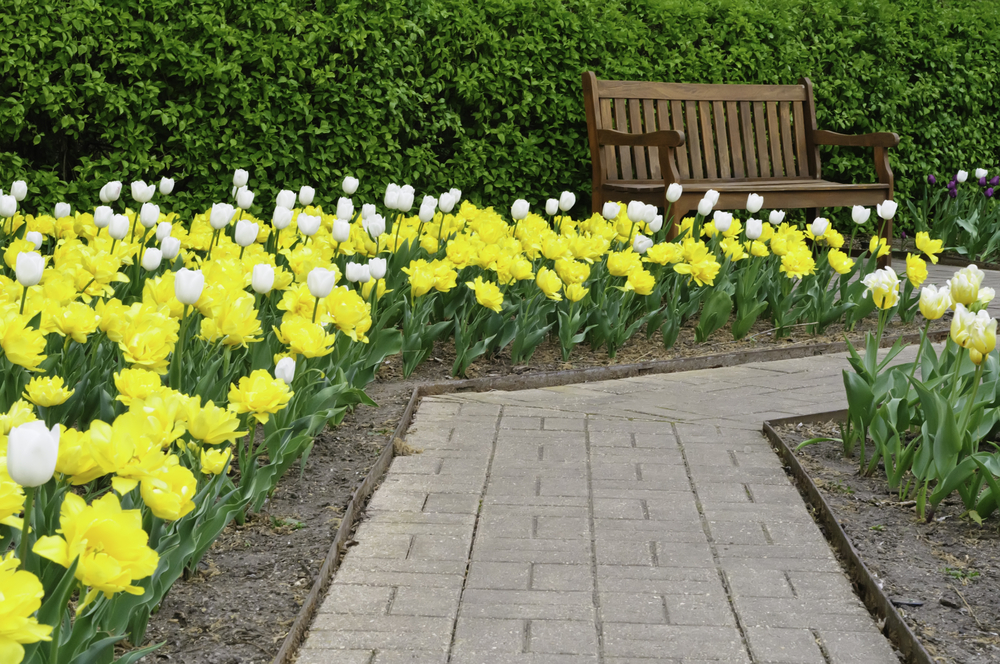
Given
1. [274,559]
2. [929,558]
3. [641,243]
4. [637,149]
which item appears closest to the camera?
[274,559]

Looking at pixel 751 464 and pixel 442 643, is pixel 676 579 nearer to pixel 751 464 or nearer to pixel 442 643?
pixel 442 643

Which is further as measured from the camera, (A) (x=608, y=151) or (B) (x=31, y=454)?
(A) (x=608, y=151)

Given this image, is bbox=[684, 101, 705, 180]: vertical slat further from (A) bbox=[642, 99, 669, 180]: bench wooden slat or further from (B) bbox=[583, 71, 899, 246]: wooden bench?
(A) bbox=[642, 99, 669, 180]: bench wooden slat

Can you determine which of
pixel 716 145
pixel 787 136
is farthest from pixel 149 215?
pixel 787 136

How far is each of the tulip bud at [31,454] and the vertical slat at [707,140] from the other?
20.9ft

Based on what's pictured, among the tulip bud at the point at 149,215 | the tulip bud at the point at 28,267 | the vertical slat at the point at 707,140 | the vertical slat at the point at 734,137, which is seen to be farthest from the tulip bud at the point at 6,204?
the vertical slat at the point at 734,137

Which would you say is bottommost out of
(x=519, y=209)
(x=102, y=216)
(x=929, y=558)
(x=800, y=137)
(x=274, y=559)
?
(x=929, y=558)

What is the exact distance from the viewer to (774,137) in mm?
7660

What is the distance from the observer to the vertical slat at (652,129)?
707cm

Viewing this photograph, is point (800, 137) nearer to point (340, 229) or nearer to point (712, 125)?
point (712, 125)

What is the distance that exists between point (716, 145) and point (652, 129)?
740 mm

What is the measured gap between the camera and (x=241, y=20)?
6094mm

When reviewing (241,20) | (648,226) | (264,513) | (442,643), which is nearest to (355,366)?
(264,513)

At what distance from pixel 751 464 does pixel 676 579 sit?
983 millimetres
